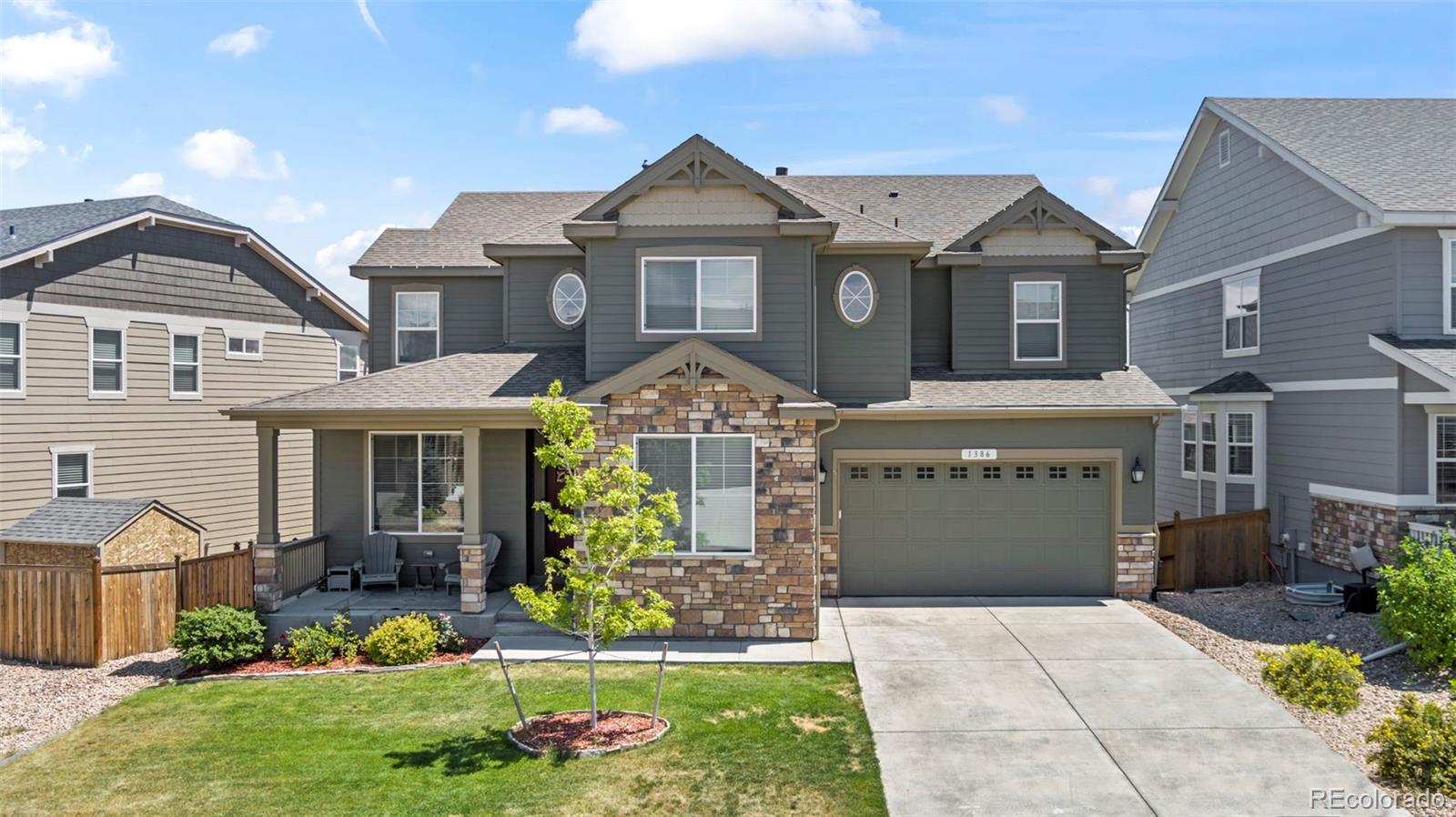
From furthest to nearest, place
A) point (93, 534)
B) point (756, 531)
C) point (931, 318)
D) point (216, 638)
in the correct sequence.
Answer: point (931, 318) < point (93, 534) < point (756, 531) < point (216, 638)

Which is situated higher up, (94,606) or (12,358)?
(12,358)

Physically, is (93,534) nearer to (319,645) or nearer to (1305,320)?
(319,645)

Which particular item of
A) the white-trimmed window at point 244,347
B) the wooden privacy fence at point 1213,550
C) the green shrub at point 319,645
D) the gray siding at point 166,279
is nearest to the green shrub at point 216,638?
the green shrub at point 319,645

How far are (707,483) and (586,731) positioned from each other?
165 inches

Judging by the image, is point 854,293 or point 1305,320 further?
point 1305,320

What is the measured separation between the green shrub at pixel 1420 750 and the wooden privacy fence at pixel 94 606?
13192 millimetres

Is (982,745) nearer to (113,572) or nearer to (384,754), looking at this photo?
(384,754)

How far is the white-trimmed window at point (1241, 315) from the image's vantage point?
55.9ft

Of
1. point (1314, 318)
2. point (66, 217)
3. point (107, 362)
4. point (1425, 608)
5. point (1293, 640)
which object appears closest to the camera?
point (1425, 608)

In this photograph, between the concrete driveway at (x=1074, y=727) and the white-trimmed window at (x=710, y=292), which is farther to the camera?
the white-trimmed window at (x=710, y=292)

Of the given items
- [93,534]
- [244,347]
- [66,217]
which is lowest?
[93,534]

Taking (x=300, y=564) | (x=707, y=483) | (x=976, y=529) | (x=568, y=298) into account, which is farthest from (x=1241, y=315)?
(x=300, y=564)

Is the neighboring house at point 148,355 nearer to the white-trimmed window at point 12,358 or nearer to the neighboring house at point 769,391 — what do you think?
the white-trimmed window at point 12,358

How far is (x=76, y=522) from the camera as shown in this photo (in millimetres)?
13016
